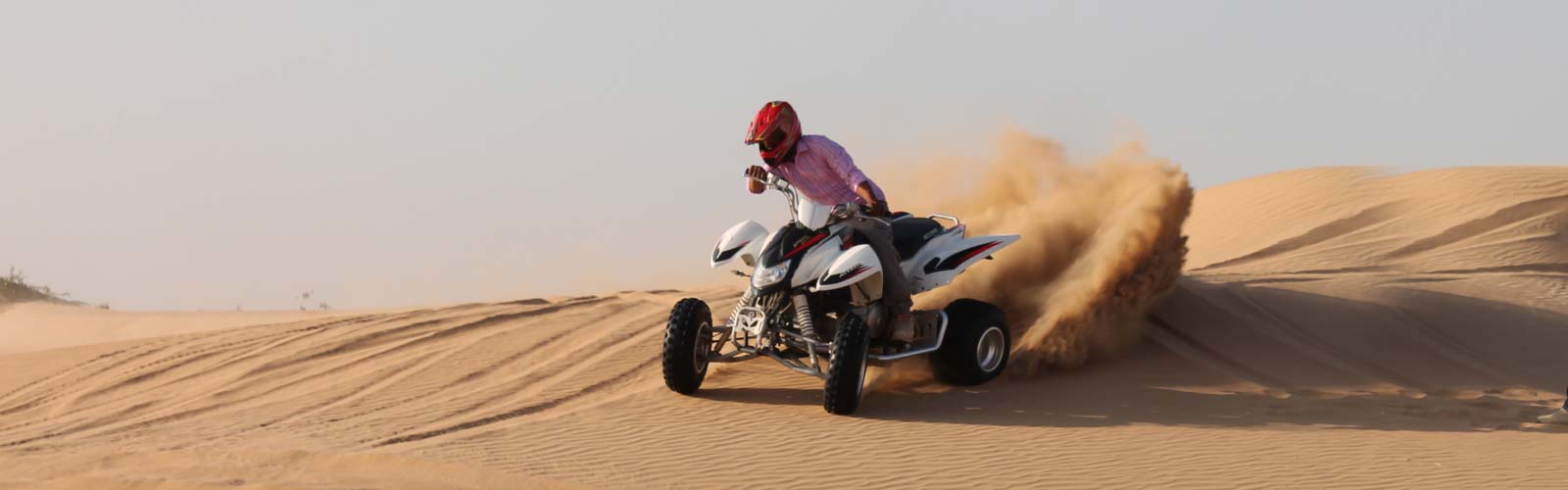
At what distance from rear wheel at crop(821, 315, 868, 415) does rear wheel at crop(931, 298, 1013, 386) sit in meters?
0.92

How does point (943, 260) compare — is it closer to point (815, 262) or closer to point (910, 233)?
point (910, 233)

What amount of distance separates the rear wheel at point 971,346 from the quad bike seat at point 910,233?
44 cm

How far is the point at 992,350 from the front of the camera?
Answer: 9.90m

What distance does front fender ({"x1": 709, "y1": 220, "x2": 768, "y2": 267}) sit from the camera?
9492 millimetres

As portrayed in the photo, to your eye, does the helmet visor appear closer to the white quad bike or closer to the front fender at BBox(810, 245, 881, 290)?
the white quad bike

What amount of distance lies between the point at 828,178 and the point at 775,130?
1.56 feet

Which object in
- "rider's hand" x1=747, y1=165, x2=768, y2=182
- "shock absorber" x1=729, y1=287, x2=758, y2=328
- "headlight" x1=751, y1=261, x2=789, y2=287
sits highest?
"rider's hand" x1=747, y1=165, x2=768, y2=182

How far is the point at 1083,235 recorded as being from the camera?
37.7ft

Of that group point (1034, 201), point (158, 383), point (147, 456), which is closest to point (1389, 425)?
point (1034, 201)

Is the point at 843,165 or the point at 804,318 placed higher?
the point at 843,165

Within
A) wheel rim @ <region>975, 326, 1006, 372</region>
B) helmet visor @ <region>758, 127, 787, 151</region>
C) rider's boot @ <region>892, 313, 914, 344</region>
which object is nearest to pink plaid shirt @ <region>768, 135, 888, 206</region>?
helmet visor @ <region>758, 127, 787, 151</region>

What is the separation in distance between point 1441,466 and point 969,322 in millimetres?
2812

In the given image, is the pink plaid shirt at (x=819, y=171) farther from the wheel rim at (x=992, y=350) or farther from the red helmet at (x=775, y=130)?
the wheel rim at (x=992, y=350)

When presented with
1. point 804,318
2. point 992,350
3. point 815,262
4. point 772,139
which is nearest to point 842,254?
point 815,262
